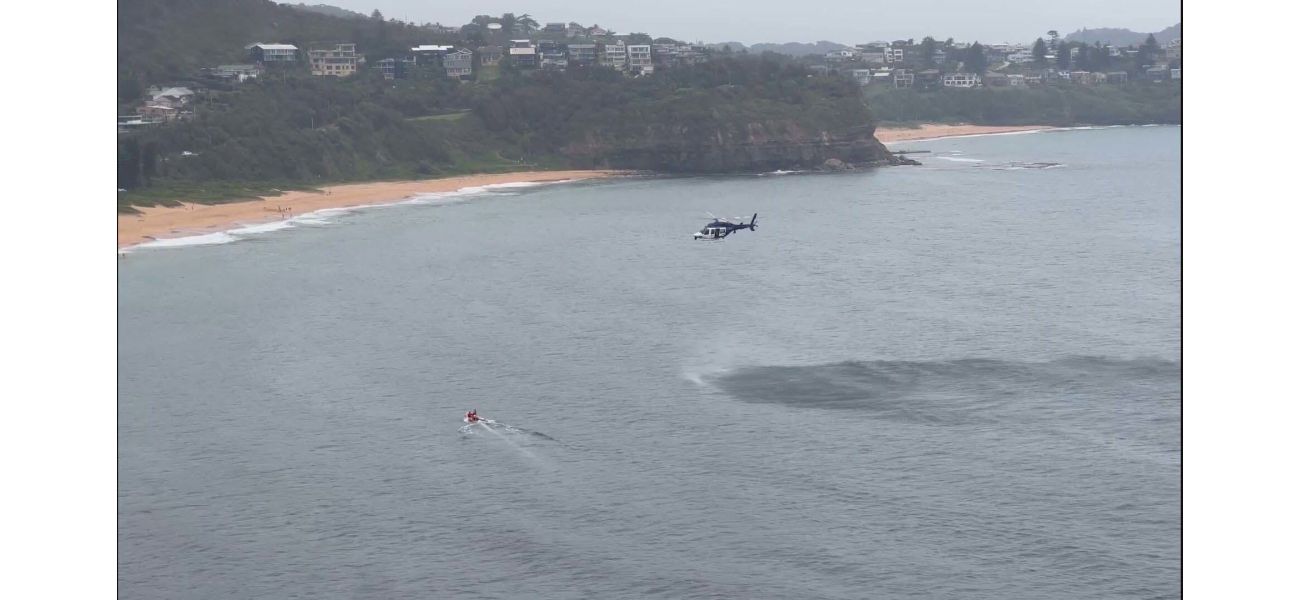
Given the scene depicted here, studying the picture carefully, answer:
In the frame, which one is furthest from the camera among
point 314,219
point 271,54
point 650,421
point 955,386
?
point 271,54

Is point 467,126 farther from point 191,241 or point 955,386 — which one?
point 955,386

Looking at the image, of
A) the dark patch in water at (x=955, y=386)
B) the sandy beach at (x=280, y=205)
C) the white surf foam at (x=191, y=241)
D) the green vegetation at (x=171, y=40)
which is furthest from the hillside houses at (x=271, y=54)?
the dark patch in water at (x=955, y=386)

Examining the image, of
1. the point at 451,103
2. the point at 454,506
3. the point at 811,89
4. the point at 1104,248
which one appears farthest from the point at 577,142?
the point at 454,506

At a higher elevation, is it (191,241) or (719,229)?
(719,229)

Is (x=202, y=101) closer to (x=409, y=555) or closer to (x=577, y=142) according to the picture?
(x=577, y=142)

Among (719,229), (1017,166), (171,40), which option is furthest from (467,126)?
(719,229)

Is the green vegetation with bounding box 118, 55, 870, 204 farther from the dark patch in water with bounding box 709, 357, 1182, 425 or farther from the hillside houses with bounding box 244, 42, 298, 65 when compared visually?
the dark patch in water with bounding box 709, 357, 1182, 425
